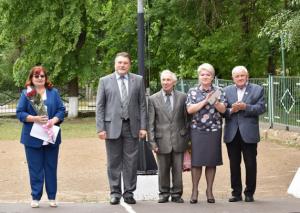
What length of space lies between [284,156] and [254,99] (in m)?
7.45

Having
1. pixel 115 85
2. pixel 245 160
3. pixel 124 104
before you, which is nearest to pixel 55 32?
pixel 115 85

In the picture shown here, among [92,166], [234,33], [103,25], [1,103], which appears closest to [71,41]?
[103,25]

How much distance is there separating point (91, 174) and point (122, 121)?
16.3 ft

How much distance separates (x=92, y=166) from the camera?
48.5 ft

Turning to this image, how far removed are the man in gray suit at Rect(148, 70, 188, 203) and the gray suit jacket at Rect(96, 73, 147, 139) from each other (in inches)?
6.2

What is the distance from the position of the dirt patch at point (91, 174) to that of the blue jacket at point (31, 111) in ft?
5.80

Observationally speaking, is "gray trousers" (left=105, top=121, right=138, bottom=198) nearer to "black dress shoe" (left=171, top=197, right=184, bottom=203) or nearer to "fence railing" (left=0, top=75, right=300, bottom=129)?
"black dress shoe" (left=171, top=197, right=184, bottom=203)

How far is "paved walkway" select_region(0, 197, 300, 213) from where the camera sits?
27.4 feet

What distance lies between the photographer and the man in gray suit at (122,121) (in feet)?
28.6

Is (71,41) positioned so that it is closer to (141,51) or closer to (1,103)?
(1,103)

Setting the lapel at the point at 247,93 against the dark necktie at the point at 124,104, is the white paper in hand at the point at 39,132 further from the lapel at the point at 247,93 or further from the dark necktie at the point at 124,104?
the lapel at the point at 247,93

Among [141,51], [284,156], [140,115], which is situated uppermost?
[141,51]

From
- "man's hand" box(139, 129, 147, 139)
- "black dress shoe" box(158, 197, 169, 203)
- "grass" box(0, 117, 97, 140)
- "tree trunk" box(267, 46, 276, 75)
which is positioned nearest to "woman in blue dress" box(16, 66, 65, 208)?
"man's hand" box(139, 129, 147, 139)

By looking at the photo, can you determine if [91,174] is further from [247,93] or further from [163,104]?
[247,93]
